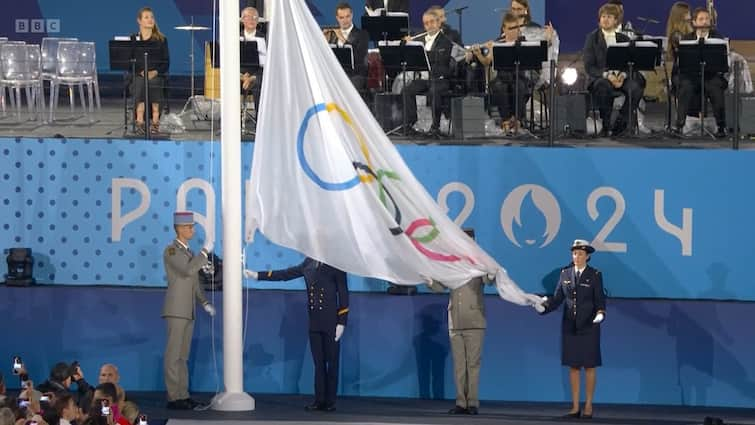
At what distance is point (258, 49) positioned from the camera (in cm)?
1928

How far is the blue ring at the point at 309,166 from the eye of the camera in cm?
1642

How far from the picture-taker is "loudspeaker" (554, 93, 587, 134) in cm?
1945

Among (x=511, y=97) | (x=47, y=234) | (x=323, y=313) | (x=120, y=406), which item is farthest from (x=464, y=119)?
(x=120, y=406)

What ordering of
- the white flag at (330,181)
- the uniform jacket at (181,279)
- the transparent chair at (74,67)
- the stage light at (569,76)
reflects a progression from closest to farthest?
the white flag at (330,181), the uniform jacket at (181,279), the stage light at (569,76), the transparent chair at (74,67)

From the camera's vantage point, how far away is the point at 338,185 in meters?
16.4

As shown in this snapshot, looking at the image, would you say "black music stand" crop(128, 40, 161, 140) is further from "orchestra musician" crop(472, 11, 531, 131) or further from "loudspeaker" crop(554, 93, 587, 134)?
"loudspeaker" crop(554, 93, 587, 134)

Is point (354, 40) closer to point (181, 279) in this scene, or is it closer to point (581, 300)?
point (181, 279)

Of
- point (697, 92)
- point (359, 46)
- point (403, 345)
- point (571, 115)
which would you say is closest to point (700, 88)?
point (697, 92)

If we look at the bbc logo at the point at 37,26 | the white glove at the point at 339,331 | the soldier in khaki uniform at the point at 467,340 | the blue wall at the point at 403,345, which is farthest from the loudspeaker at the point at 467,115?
the bbc logo at the point at 37,26

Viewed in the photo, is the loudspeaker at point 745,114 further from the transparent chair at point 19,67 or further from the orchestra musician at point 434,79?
the transparent chair at point 19,67

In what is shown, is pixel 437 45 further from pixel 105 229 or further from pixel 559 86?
pixel 105 229

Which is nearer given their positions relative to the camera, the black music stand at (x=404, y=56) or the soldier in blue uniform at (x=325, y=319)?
the soldier in blue uniform at (x=325, y=319)

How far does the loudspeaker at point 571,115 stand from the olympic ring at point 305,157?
140 inches

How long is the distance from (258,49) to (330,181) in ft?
10.6
